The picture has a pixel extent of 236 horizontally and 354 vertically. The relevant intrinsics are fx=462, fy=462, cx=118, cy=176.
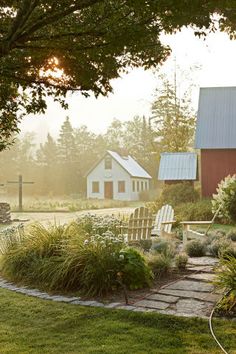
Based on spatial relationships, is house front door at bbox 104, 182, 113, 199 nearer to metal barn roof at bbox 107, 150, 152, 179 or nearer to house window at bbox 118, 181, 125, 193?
house window at bbox 118, 181, 125, 193

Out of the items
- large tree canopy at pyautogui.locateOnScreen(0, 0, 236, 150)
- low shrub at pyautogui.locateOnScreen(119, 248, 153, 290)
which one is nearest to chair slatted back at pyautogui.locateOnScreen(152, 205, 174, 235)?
low shrub at pyautogui.locateOnScreen(119, 248, 153, 290)

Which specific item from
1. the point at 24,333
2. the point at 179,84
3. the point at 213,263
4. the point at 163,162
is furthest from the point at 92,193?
the point at 24,333

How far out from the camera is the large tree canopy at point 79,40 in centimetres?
327

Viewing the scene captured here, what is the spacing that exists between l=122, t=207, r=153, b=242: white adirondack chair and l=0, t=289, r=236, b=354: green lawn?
2.99 m

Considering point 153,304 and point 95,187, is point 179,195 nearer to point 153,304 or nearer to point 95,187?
point 153,304

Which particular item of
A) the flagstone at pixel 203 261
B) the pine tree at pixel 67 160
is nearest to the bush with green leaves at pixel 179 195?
the flagstone at pixel 203 261

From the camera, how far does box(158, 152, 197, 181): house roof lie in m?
20.6

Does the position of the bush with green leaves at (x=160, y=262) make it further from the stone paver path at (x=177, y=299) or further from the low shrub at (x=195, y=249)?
the low shrub at (x=195, y=249)

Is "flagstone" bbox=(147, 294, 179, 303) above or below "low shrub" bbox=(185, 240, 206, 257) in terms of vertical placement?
below

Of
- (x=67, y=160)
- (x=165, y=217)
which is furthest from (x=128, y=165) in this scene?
(x=165, y=217)

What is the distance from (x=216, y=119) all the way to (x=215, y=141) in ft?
4.56

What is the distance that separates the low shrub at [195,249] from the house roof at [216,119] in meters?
11.6

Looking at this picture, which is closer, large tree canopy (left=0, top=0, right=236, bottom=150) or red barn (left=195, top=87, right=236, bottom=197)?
large tree canopy (left=0, top=0, right=236, bottom=150)

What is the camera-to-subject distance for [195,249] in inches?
315
